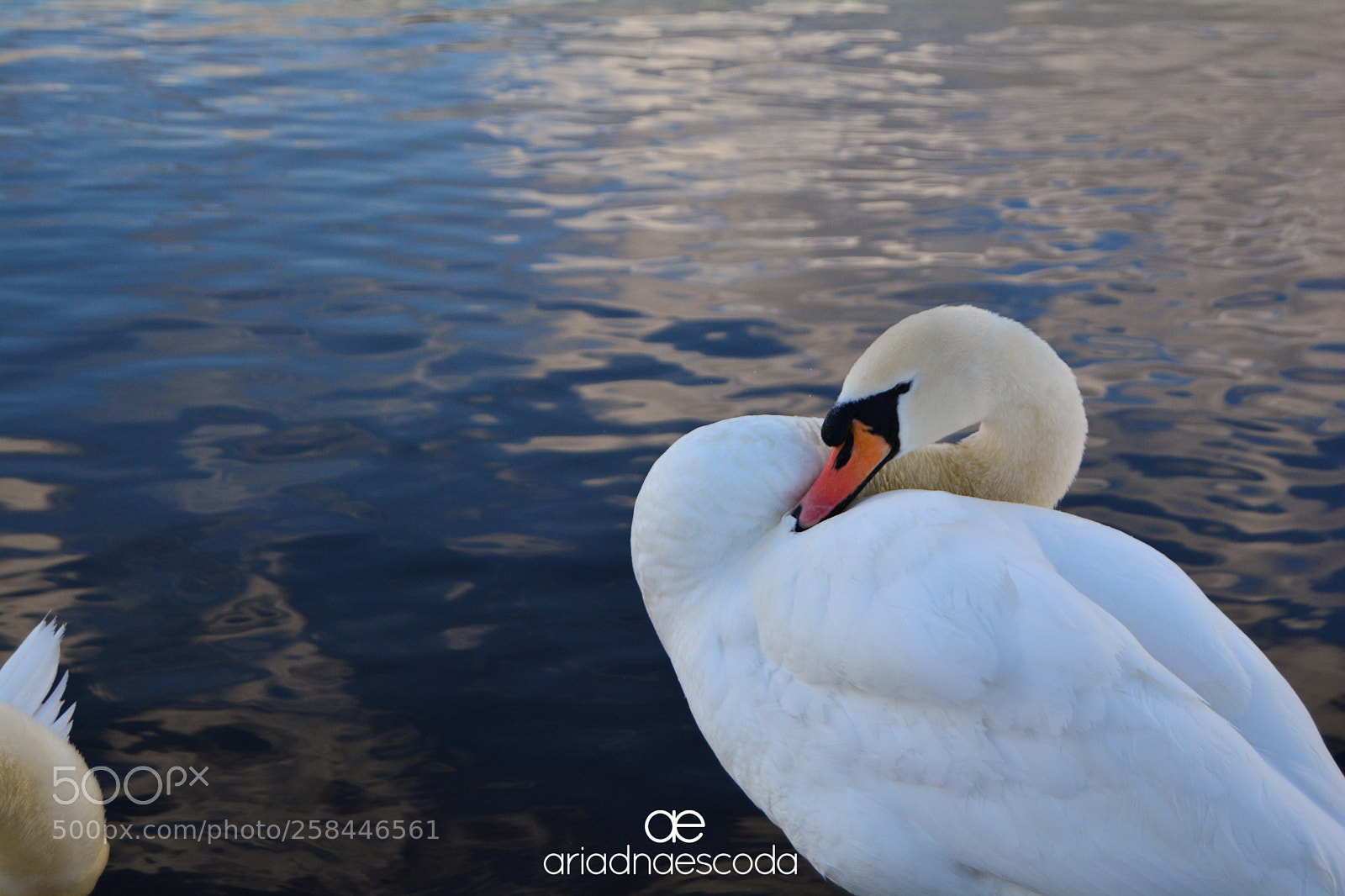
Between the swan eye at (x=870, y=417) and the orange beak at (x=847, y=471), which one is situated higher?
the swan eye at (x=870, y=417)

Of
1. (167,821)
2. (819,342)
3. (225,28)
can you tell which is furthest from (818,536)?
(225,28)

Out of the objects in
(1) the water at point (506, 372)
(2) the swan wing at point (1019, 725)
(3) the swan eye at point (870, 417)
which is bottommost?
(1) the water at point (506, 372)

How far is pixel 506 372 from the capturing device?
19.7ft

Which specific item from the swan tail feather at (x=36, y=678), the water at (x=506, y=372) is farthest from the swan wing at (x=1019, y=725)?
the swan tail feather at (x=36, y=678)

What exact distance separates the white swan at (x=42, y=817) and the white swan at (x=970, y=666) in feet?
4.91

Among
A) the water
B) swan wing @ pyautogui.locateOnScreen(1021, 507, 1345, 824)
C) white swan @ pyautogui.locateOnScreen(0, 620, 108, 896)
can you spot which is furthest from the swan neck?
white swan @ pyautogui.locateOnScreen(0, 620, 108, 896)

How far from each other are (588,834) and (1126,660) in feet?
4.91

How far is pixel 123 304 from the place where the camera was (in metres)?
6.64

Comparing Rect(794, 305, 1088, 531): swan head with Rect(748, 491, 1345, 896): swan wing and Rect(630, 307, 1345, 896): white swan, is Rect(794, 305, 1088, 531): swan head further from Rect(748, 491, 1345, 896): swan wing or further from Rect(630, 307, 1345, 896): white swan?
Rect(748, 491, 1345, 896): swan wing

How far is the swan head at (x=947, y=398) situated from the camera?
3238 mm

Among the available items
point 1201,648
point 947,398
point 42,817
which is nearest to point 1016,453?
point 947,398

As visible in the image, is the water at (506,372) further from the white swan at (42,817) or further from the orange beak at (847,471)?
the orange beak at (847,471)

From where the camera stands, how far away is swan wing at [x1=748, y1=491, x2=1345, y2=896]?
95.0 inches

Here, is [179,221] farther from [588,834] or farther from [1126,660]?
[1126,660]
